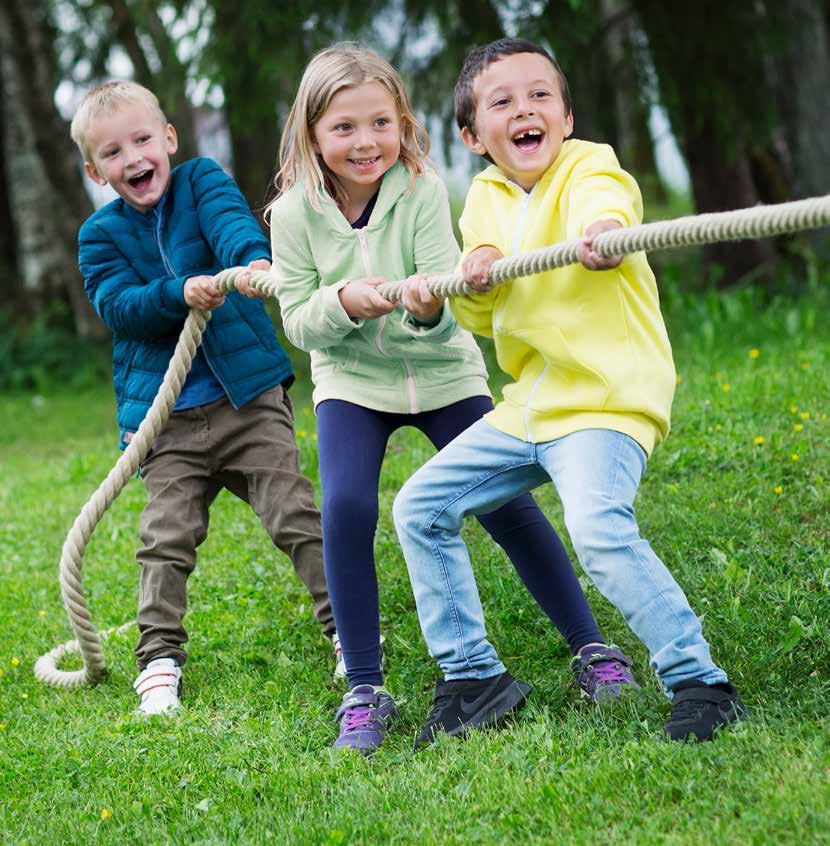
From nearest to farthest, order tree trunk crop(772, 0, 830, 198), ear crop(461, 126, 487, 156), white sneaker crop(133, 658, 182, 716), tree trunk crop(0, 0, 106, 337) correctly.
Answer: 1. ear crop(461, 126, 487, 156)
2. white sneaker crop(133, 658, 182, 716)
3. tree trunk crop(772, 0, 830, 198)
4. tree trunk crop(0, 0, 106, 337)

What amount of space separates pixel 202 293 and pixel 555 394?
122cm

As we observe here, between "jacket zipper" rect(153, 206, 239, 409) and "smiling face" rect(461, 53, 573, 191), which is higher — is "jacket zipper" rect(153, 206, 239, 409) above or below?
below

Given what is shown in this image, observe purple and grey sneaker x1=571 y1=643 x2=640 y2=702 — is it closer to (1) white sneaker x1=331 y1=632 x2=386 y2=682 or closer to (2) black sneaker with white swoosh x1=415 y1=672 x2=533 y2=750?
(2) black sneaker with white swoosh x1=415 y1=672 x2=533 y2=750

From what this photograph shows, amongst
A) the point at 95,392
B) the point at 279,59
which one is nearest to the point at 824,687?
the point at 279,59

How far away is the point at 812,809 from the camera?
247 centimetres

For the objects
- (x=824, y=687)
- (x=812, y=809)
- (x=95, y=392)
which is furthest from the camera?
(x=95, y=392)

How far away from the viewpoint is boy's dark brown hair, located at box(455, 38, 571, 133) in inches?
123

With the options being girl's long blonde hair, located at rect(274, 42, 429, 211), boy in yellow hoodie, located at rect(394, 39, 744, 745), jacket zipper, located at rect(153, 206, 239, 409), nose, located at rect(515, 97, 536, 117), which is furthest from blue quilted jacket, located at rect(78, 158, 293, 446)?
nose, located at rect(515, 97, 536, 117)

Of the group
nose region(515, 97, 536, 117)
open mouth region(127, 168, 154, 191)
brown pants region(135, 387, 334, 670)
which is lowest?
brown pants region(135, 387, 334, 670)

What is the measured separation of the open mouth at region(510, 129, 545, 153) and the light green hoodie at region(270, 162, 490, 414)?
383 millimetres

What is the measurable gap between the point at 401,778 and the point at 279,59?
20.1ft

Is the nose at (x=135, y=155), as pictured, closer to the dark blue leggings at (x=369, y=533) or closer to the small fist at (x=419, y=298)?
the dark blue leggings at (x=369, y=533)

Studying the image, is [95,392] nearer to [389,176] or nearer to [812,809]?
[389,176]

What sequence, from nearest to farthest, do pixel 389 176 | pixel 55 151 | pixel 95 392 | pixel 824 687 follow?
1. pixel 824 687
2. pixel 389 176
3. pixel 95 392
4. pixel 55 151
